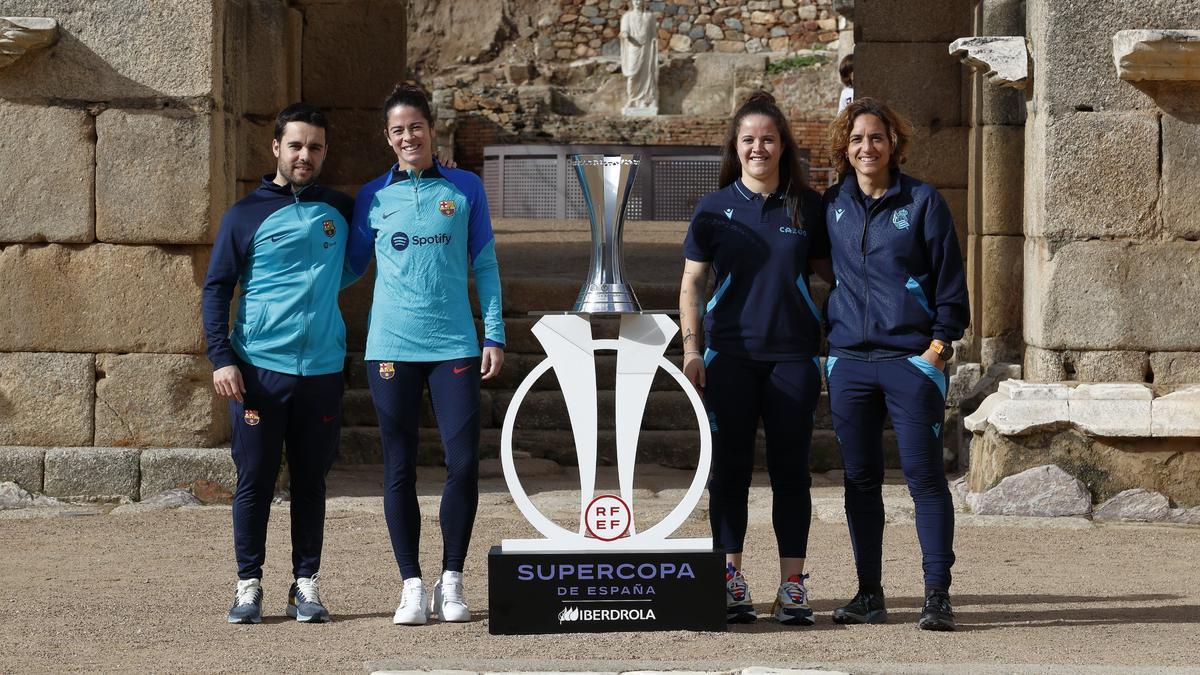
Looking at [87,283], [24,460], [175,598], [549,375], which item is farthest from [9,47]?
[549,375]

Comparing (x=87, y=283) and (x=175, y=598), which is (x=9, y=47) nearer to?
(x=87, y=283)

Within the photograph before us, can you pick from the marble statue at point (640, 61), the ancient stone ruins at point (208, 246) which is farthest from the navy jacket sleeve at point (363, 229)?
the marble statue at point (640, 61)

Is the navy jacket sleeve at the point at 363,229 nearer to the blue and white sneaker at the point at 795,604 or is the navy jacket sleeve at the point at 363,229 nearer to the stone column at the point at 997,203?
the blue and white sneaker at the point at 795,604

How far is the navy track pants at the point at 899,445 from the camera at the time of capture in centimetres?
485

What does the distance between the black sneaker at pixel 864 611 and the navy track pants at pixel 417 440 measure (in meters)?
1.17

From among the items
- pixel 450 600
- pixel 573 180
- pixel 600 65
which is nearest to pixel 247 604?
pixel 450 600

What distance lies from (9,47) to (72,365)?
1458 millimetres

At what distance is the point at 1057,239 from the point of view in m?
7.08

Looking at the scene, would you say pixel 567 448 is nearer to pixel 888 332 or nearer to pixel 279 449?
pixel 279 449

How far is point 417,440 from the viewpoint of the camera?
16.1 ft

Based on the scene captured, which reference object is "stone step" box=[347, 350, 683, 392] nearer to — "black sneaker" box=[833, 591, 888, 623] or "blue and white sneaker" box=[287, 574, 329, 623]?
"blue and white sneaker" box=[287, 574, 329, 623]

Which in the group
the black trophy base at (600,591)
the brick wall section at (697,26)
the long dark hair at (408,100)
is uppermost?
the brick wall section at (697,26)

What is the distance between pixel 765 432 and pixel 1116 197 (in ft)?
9.59

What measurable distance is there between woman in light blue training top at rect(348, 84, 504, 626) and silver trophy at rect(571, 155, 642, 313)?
0.38 m
